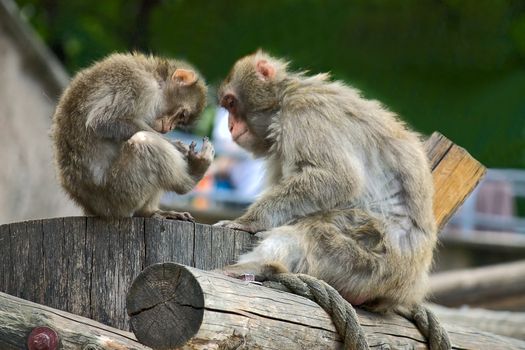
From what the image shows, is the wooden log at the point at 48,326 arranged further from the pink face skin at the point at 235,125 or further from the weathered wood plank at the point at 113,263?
the pink face skin at the point at 235,125

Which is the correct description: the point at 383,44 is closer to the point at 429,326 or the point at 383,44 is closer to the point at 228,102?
the point at 228,102

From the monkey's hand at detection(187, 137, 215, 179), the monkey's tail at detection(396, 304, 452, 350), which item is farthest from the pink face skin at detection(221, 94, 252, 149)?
the monkey's tail at detection(396, 304, 452, 350)

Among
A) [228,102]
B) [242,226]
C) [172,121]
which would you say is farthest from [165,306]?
[228,102]

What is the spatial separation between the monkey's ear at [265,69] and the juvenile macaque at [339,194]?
0.02 m

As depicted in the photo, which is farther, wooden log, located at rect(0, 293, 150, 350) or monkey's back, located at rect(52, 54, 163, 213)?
monkey's back, located at rect(52, 54, 163, 213)

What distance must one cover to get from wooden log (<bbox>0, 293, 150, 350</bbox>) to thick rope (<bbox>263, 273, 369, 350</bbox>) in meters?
0.83

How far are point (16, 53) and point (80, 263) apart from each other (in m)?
5.41

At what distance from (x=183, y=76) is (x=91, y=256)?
4.77 feet

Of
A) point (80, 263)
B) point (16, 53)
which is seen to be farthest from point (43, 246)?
point (16, 53)

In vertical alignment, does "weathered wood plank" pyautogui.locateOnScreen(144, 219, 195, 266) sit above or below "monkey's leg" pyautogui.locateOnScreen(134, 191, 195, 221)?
below

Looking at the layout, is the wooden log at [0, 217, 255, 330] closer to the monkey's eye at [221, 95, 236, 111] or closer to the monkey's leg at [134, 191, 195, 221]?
the monkey's leg at [134, 191, 195, 221]

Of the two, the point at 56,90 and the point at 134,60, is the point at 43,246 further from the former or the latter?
the point at 56,90

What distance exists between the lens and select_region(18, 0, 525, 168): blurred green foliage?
12656mm

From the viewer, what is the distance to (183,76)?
605 cm
